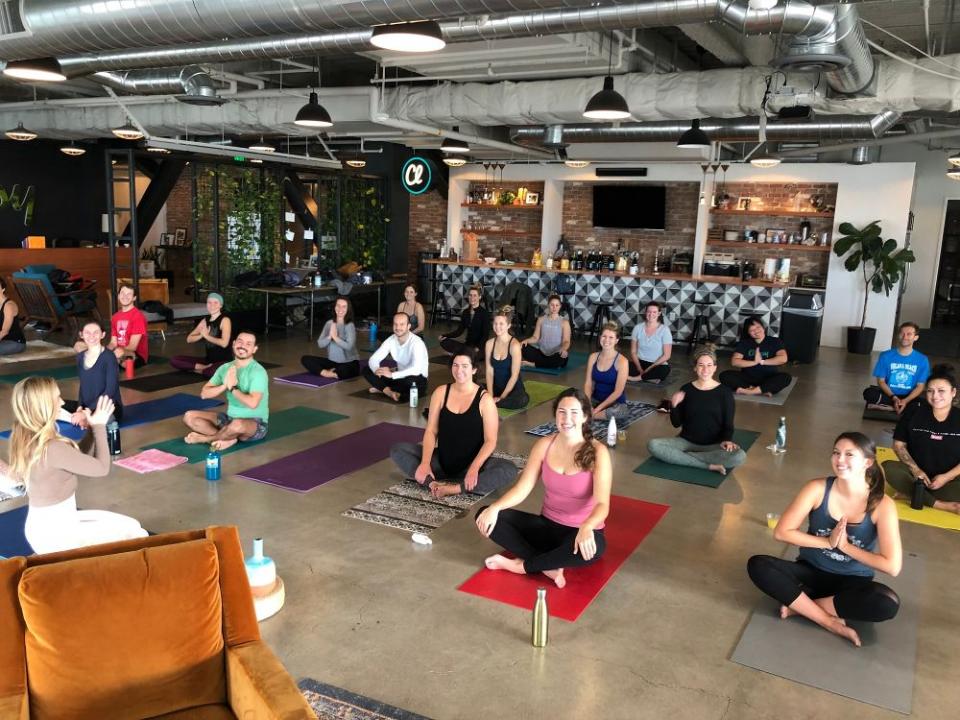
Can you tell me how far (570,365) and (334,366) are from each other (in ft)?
10.7

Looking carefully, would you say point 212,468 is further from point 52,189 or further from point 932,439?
point 52,189

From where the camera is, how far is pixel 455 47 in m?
7.31

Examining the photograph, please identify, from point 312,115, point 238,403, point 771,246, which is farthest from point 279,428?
point 771,246

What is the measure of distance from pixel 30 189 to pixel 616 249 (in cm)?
1097

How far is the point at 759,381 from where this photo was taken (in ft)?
30.7

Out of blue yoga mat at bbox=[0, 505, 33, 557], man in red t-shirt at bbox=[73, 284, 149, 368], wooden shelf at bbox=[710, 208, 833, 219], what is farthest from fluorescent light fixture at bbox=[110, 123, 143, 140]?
wooden shelf at bbox=[710, 208, 833, 219]

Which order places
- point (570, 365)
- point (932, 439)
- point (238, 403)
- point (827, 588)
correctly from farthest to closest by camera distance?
point (570, 365)
point (238, 403)
point (932, 439)
point (827, 588)

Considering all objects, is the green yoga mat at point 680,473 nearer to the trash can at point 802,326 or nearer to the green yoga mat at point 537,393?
the green yoga mat at point 537,393

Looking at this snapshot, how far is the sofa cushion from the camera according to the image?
2.44 metres

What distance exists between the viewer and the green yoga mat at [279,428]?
6.37 metres

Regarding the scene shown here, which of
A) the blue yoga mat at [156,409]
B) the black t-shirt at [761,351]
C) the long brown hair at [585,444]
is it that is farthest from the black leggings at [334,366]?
the long brown hair at [585,444]

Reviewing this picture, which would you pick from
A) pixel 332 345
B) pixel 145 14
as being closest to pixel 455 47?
pixel 145 14

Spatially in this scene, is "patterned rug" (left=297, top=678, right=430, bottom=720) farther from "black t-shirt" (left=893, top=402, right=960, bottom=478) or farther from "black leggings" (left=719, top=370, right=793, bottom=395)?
"black leggings" (left=719, top=370, right=793, bottom=395)

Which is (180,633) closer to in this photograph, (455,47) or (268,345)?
(455,47)
